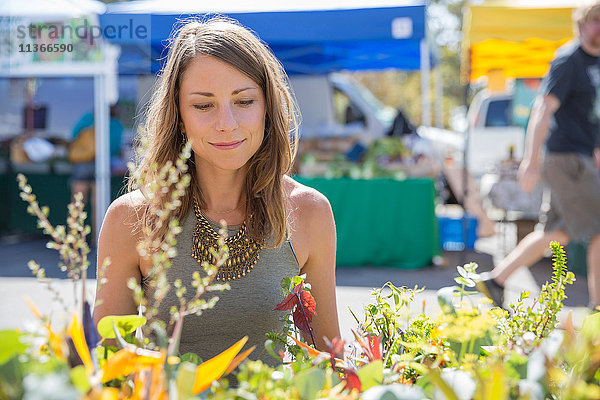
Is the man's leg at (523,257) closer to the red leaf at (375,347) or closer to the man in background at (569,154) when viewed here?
the man in background at (569,154)

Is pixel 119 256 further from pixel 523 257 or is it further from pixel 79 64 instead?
pixel 79 64

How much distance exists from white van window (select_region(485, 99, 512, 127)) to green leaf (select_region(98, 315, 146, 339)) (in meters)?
9.95

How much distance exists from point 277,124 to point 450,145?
32.6ft

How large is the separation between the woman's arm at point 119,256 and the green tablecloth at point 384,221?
14.3 ft

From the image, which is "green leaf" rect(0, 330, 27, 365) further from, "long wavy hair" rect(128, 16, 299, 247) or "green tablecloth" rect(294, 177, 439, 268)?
"green tablecloth" rect(294, 177, 439, 268)

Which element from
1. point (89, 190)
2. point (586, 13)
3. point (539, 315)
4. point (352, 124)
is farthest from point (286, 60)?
point (539, 315)

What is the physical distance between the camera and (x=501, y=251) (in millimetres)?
7102

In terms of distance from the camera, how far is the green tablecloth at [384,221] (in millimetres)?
5867

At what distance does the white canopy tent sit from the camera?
4930mm

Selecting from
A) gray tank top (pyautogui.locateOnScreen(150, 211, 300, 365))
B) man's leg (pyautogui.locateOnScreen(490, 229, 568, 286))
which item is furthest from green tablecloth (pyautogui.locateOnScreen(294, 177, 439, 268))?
gray tank top (pyautogui.locateOnScreen(150, 211, 300, 365))

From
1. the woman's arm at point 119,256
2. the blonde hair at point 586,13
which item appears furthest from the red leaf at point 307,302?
the blonde hair at point 586,13

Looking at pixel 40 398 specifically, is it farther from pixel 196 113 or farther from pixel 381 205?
pixel 381 205

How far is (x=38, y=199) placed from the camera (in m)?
7.48

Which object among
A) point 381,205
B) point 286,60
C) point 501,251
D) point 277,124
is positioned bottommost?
point 501,251
